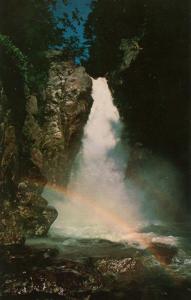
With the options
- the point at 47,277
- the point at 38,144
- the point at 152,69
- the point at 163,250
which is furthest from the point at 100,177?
the point at 47,277

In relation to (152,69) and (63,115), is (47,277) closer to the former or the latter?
(63,115)

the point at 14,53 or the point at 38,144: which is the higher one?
the point at 14,53

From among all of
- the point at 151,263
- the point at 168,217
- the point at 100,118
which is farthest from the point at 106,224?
the point at 151,263

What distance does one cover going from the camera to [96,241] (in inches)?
479

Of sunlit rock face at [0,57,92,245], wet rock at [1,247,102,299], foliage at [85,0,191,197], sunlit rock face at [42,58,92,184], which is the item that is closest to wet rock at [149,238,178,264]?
wet rock at [1,247,102,299]

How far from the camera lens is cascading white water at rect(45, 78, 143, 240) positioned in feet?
53.7

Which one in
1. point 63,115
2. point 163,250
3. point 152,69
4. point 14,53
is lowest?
point 163,250

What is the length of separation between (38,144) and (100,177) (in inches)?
147

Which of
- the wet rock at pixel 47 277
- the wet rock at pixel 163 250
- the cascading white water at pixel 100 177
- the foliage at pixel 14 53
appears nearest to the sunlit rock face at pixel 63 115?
the cascading white water at pixel 100 177

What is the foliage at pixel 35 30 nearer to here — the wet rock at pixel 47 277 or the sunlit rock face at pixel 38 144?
the sunlit rock face at pixel 38 144

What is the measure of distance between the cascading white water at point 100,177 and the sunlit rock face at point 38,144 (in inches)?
29.8

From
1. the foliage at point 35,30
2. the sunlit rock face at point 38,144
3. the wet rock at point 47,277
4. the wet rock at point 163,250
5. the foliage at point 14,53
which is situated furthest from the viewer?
the foliage at point 35,30

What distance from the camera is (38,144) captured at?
1432 cm

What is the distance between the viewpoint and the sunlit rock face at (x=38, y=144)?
37.9ft
